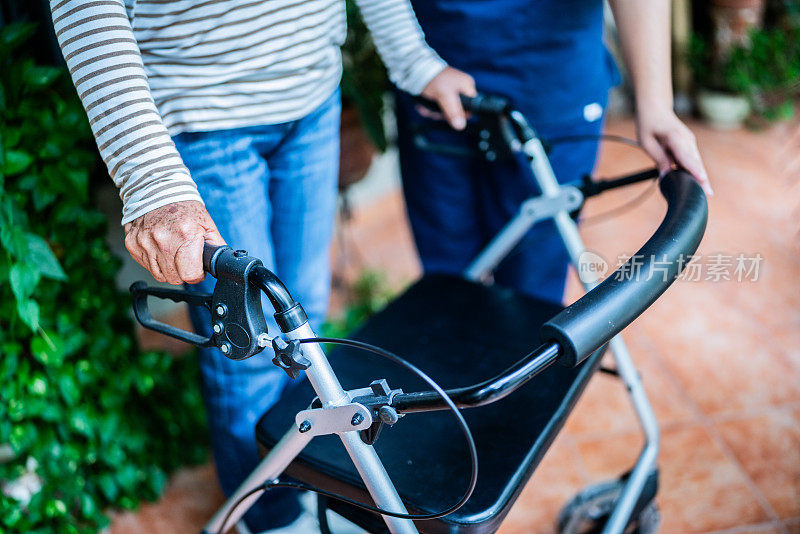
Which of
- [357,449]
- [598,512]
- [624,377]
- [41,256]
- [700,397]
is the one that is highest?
[41,256]

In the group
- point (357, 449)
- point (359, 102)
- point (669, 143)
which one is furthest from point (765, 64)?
point (357, 449)

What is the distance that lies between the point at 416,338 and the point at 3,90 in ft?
2.41

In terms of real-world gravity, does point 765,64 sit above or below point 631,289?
below

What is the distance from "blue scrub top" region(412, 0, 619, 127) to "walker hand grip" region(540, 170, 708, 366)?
46cm

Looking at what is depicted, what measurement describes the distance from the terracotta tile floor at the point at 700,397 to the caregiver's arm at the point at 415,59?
53 cm

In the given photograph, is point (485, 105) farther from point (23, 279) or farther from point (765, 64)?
point (765, 64)

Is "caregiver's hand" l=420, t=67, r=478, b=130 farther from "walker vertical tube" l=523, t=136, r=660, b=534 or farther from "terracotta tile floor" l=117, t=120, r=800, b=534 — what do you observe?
"terracotta tile floor" l=117, t=120, r=800, b=534

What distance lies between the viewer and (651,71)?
0.98 meters

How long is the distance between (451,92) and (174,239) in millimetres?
560

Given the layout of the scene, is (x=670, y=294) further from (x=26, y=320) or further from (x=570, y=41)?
(x=26, y=320)

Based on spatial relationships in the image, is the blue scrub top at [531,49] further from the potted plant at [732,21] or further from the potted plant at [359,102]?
the potted plant at [732,21]

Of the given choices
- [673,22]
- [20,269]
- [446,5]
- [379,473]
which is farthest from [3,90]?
[673,22]

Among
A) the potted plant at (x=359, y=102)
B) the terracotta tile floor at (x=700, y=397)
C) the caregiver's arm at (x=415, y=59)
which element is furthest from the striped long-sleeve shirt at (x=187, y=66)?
Result: the terracotta tile floor at (x=700, y=397)

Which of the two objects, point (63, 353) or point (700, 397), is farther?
point (700, 397)
